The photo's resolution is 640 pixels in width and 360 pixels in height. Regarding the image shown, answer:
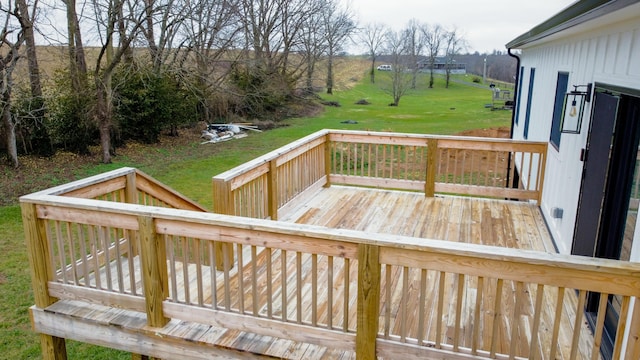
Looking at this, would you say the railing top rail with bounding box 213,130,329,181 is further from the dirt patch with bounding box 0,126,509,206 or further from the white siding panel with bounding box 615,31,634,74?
the dirt patch with bounding box 0,126,509,206

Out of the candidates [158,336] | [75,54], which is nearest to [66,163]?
[75,54]

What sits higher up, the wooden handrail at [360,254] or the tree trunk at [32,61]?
the tree trunk at [32,61]

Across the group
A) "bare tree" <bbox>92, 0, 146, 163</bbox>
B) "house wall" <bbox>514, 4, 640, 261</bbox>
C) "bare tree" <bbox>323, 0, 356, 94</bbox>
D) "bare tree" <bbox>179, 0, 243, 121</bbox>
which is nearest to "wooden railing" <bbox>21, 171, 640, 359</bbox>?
"house wall" <bbox>514, 4, 640, 261</bbox>

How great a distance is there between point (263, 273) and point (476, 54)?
52216 mm

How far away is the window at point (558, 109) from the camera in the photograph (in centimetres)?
516

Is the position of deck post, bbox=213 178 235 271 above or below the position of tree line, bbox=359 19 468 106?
below

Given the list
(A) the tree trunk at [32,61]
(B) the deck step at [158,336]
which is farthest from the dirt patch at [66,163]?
(B) the deck step at [158,336]

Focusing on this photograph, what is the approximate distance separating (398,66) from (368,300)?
2969 cm

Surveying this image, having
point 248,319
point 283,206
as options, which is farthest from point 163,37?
point 248,319

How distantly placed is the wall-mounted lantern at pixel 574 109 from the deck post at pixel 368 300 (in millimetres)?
2411

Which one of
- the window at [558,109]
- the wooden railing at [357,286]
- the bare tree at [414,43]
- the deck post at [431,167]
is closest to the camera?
the wooden railing at [357,286]

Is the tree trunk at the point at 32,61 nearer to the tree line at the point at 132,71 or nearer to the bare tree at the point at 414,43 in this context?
the tree line at the point at 132,71

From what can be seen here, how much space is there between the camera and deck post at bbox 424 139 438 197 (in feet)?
21.1

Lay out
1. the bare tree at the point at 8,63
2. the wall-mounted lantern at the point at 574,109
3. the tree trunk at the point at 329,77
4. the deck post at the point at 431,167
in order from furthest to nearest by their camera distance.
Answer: the tree trunk at the point at 329,77 → the bare tree at the point at 8,63 → the deck post at the point at 431,167 → the wall-mounted lantern at the point at 574,109
